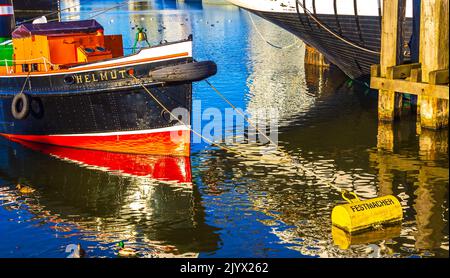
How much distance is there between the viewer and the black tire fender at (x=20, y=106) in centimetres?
2414

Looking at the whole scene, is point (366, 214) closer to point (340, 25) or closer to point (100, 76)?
point (100, 76)

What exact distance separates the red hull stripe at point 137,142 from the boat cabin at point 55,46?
2779mm

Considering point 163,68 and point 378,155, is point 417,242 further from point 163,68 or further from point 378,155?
point 163,68

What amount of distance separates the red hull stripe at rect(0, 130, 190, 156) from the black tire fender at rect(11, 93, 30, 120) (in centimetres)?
137

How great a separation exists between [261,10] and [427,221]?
21.0 m

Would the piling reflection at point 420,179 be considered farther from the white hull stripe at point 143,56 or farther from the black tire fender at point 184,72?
the white hull stripe at point 143,56

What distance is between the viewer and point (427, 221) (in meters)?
16.3

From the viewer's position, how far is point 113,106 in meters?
23.0

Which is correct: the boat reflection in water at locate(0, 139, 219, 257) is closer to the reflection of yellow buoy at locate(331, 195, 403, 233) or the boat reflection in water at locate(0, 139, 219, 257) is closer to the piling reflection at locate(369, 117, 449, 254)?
the reflection of yellow buoy at locate(331, 195, 403, 233)

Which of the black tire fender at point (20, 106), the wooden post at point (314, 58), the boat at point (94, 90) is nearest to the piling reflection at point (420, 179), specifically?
the boat at point (94, 90)

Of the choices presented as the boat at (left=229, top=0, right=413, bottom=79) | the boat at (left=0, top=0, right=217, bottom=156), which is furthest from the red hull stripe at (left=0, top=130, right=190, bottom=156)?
the boat at (left=229, top=0, right=413, bottom=79)

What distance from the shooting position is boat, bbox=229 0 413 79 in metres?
29.8

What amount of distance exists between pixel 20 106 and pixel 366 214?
47.0ft
